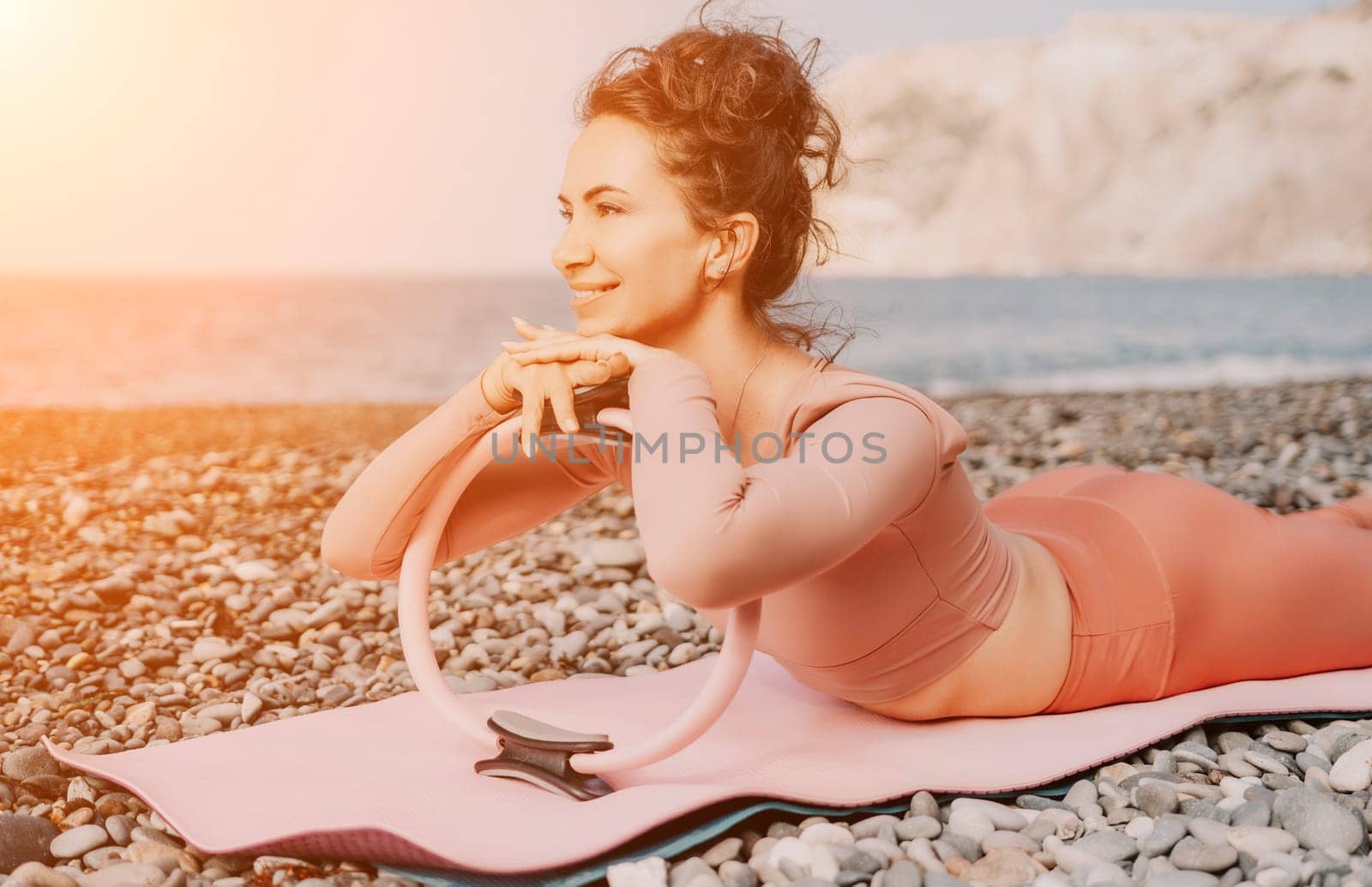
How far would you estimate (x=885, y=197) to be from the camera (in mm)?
54500

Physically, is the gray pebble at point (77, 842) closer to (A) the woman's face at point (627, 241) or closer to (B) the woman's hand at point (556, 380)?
(B) the woman's hand at point (556, 380)

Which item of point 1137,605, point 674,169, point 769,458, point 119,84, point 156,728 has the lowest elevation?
point 156,728

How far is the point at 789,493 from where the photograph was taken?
1790 millimetres

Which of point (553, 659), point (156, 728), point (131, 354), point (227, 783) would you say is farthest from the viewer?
point (131, 354)

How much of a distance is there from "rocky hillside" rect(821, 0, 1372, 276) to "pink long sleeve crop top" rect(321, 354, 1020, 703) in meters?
42.8

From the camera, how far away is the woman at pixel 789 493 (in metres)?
1.88

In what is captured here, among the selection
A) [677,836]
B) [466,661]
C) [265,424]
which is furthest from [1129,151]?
[677,836]

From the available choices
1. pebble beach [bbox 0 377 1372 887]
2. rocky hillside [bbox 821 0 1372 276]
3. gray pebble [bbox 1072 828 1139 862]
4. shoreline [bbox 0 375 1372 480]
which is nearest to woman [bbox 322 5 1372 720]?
pebble beach [bbox 0 377 1372 887]

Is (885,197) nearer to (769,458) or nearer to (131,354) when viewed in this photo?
(131,354)

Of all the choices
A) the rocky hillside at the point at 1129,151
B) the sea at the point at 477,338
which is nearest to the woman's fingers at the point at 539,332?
the sea at the point at 477,338

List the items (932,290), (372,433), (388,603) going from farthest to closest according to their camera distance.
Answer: (932,290) → (372,433) → (388,603)

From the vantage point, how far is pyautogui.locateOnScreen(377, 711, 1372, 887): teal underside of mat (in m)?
1.95

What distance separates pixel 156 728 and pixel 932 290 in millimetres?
36203

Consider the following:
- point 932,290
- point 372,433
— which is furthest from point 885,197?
point 372,433
